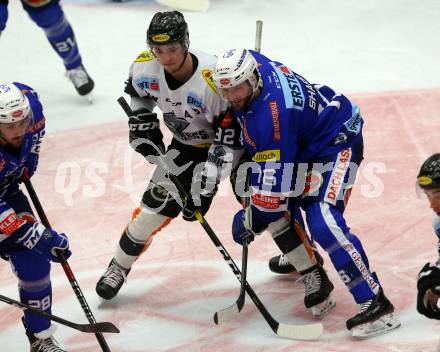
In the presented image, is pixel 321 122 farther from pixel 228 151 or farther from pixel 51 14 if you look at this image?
pixel 51 14

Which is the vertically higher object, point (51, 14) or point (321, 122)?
point (321, 122)

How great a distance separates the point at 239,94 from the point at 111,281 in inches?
48.4

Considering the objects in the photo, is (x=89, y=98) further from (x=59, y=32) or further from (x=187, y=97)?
(x=187, y=97)

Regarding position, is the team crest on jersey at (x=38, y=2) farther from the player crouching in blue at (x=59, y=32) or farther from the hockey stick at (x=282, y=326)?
the hockey stick at (x=282, y=326)

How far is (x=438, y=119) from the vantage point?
562cm

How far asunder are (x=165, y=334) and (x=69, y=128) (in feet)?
7.81

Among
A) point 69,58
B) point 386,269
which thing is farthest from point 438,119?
point 69,58

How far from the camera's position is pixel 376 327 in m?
3.75

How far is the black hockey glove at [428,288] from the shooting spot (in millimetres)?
3131

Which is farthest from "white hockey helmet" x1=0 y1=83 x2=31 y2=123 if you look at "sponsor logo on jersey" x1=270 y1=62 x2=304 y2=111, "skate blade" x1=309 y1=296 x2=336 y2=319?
"skate blade" x1=309 y1=296 x2=336 y2=319

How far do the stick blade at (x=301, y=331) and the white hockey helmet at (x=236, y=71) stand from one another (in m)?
1.03

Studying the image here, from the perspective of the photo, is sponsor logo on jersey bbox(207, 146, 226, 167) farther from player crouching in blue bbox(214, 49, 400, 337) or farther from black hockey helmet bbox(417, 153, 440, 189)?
black hockey helmet bbox(417, 153, 440, 189)

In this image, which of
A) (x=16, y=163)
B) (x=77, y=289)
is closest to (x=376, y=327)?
(x=77, y=289)

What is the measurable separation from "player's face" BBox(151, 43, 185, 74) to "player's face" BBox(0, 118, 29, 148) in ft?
1.94
